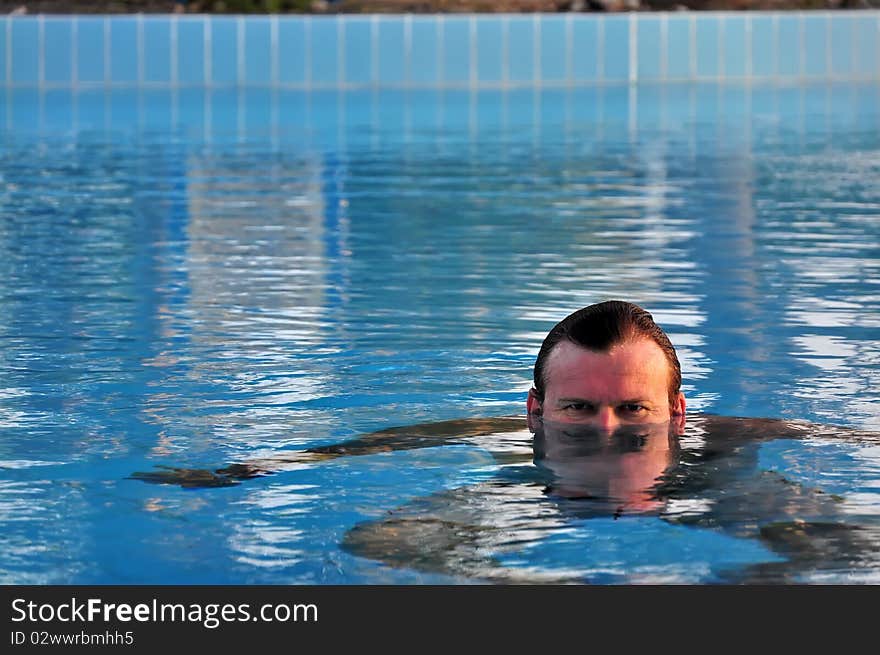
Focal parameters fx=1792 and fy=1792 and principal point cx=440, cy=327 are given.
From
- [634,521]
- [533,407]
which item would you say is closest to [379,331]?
[533,407]

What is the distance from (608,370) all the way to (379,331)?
3.31 metres

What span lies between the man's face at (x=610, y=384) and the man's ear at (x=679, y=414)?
180mm

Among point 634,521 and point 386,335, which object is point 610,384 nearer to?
point 634,521

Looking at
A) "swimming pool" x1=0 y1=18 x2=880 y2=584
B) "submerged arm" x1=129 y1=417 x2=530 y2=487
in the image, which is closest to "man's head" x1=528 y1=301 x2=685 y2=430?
"swimming pool" x1=0 y1=18 x2=880 y2=584

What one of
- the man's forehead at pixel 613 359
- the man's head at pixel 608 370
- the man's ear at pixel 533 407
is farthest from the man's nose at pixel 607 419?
the man's ear at pixel 533 407

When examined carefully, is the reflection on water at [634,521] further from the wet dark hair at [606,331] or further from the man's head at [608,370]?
the wet dark hair at [606,331]

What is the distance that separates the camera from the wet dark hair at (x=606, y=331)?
4.90 metres

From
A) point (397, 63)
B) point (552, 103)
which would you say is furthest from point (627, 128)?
point (397, 63)

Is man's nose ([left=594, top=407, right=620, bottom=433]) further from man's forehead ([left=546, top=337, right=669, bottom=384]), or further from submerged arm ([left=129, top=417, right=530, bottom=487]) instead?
submerged arm ([left=129, top=417, right=530, bottom=487])

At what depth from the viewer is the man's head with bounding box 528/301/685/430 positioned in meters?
4.89

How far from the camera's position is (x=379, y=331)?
8.12 metres

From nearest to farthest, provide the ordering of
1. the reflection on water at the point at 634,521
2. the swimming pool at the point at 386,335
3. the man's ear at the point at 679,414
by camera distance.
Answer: the reflection on water at the point at 634,521, the swimming pool at the point at 386,335, the man's ear at the point at 679,414
